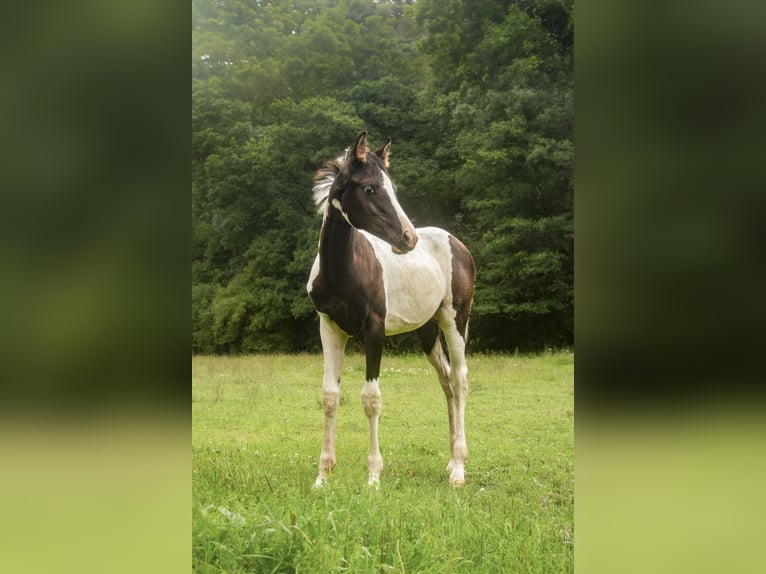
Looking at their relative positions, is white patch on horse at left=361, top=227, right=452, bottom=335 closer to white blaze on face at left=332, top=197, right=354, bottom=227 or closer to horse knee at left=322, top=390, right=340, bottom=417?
white blaze on face at left=332, top=197, right=354, bottom=227

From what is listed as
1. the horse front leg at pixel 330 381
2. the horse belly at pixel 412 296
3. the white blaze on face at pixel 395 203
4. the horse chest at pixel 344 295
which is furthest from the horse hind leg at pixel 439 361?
the white blaze on face at pixel 395 203

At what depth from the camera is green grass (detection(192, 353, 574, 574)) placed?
9.21ft

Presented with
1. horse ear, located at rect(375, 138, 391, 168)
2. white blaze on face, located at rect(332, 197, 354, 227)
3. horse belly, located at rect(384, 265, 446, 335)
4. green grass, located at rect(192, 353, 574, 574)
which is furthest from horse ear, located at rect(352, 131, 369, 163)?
green grass, located at rect(192, 353, 574, 574)

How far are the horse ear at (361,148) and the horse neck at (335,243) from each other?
419mm

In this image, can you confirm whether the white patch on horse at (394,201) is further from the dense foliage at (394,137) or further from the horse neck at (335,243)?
the horse neck at (335,243)

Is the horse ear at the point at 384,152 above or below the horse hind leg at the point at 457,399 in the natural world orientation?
above

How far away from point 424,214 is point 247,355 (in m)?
1.61

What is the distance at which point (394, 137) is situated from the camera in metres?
4.25

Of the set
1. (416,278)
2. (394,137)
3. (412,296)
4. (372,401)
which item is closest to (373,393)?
(372,401)

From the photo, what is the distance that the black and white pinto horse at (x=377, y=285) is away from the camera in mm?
3953

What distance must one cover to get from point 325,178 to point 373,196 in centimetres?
40

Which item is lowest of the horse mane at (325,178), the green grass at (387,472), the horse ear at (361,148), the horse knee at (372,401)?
the green grass at (387,472)
